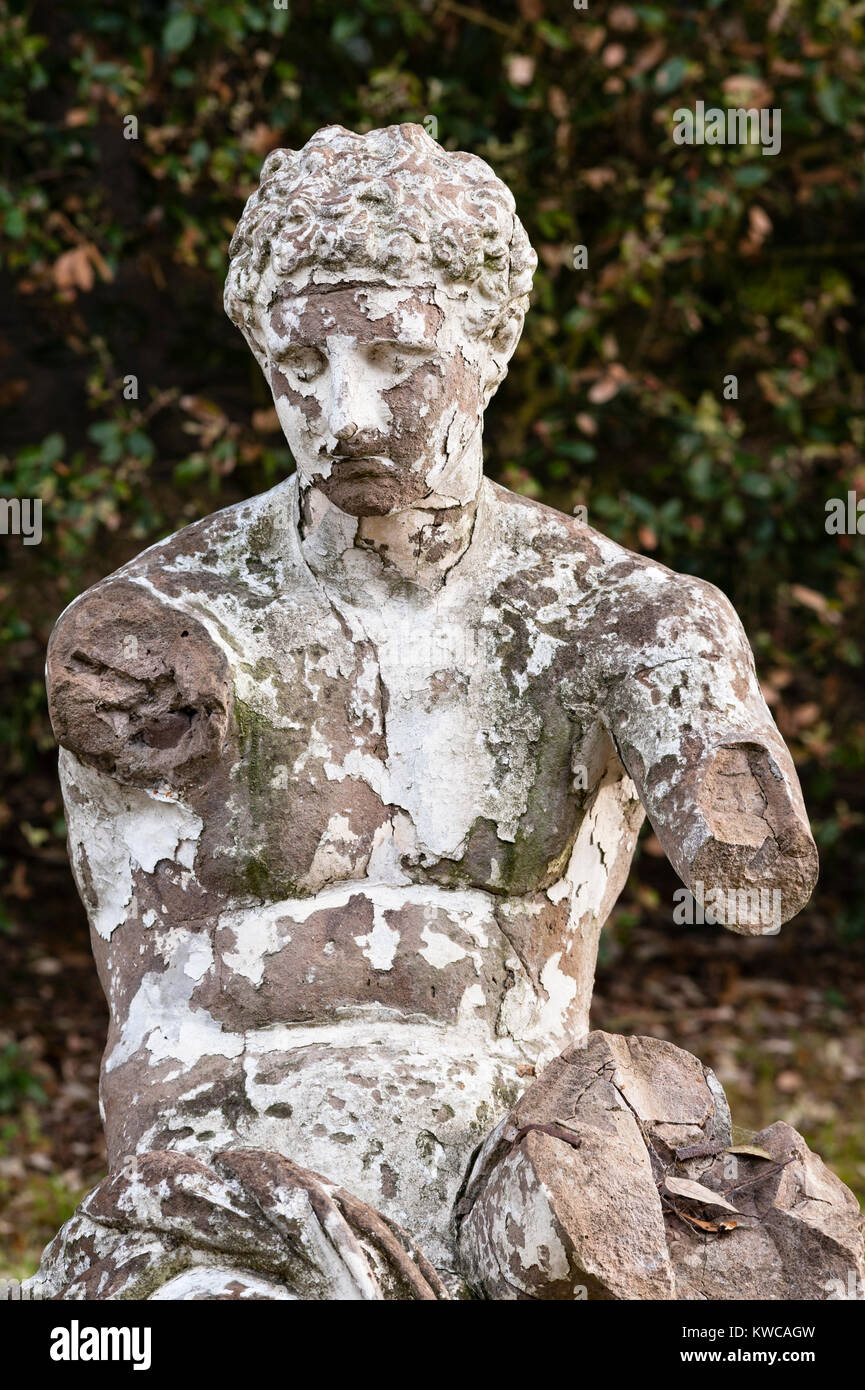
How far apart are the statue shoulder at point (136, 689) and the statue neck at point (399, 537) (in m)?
0.27

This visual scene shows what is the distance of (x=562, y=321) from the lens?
5.64 m

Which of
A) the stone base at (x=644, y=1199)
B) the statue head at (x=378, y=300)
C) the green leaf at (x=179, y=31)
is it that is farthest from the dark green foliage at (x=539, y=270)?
the stone base at (x=644, y=1199)

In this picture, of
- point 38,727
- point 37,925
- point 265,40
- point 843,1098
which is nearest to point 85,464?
point 38,727

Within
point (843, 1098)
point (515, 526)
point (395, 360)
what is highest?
point (395, 360)

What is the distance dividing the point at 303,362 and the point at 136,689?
48cm

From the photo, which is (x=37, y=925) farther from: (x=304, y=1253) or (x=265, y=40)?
(x=304, y=1253)

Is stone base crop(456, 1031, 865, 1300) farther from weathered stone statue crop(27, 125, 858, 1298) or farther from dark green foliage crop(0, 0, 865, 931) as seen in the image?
dark green foliage crop(0, 0, 865, 931)

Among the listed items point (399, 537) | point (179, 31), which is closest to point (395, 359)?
point (399, 537)

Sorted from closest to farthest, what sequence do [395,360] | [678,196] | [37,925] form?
1. [395,360]
2. [678,196]
3. [37,925]

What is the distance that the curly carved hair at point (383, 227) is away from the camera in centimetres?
264

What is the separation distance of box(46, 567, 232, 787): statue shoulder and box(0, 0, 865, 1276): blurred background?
267cm

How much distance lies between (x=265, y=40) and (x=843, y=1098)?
3472mm

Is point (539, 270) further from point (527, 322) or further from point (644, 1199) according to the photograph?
point (644, 1199)

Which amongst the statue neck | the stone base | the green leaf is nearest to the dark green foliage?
the green leaf
